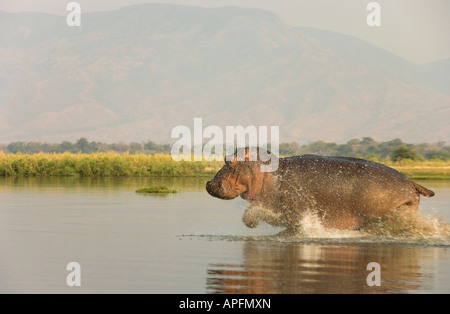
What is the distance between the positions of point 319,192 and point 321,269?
3.30 m

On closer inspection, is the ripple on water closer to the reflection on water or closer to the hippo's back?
the hippo's back

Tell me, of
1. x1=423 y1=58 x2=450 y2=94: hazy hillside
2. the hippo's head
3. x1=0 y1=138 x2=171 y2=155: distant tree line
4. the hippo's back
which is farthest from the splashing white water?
x1=423 y1=58 x2=450 y2=94: hazy hillside

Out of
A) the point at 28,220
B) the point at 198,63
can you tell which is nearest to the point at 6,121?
the point at 198,63

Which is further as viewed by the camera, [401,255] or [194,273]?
[401,255]

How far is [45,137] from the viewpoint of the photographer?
148625 millimetres

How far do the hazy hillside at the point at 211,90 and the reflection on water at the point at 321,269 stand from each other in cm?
12574

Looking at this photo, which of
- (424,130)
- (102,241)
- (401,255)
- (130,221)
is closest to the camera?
(401,255)

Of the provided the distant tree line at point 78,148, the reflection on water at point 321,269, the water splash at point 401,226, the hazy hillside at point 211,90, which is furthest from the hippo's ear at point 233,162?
the hazy hillside at point 211,90

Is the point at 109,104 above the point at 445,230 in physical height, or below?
above

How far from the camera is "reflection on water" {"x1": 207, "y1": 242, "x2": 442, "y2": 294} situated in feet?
30.6

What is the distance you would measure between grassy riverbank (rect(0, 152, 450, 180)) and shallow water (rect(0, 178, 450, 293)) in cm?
2652
